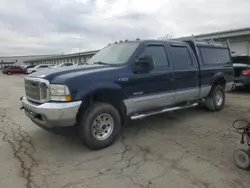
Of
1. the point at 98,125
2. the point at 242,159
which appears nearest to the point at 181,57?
the point at 98,125

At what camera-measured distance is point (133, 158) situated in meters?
4.09

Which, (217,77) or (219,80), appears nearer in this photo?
(217,77)

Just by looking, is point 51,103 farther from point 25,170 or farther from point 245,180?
point 245,180

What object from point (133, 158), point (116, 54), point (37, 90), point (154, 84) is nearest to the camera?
point (133, 158)

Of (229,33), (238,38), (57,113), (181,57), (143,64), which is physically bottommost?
(57,113)

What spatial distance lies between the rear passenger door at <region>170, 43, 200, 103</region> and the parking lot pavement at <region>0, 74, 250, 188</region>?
2.52 ft

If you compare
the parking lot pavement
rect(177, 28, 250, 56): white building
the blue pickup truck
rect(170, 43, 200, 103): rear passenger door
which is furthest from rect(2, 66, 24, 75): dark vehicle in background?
rect(170, 43, 200, 103): rear passenger door

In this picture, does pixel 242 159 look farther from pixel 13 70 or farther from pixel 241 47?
pixel 13 70

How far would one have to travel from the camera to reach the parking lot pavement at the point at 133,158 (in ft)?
11.0

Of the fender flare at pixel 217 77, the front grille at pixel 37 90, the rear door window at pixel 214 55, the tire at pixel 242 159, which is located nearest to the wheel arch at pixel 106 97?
the front grille at pixel 37 90

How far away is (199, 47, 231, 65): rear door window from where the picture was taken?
6870 mm

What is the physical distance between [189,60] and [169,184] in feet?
12.4

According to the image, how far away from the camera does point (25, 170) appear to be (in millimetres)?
3680

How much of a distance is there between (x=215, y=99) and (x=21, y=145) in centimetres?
552
